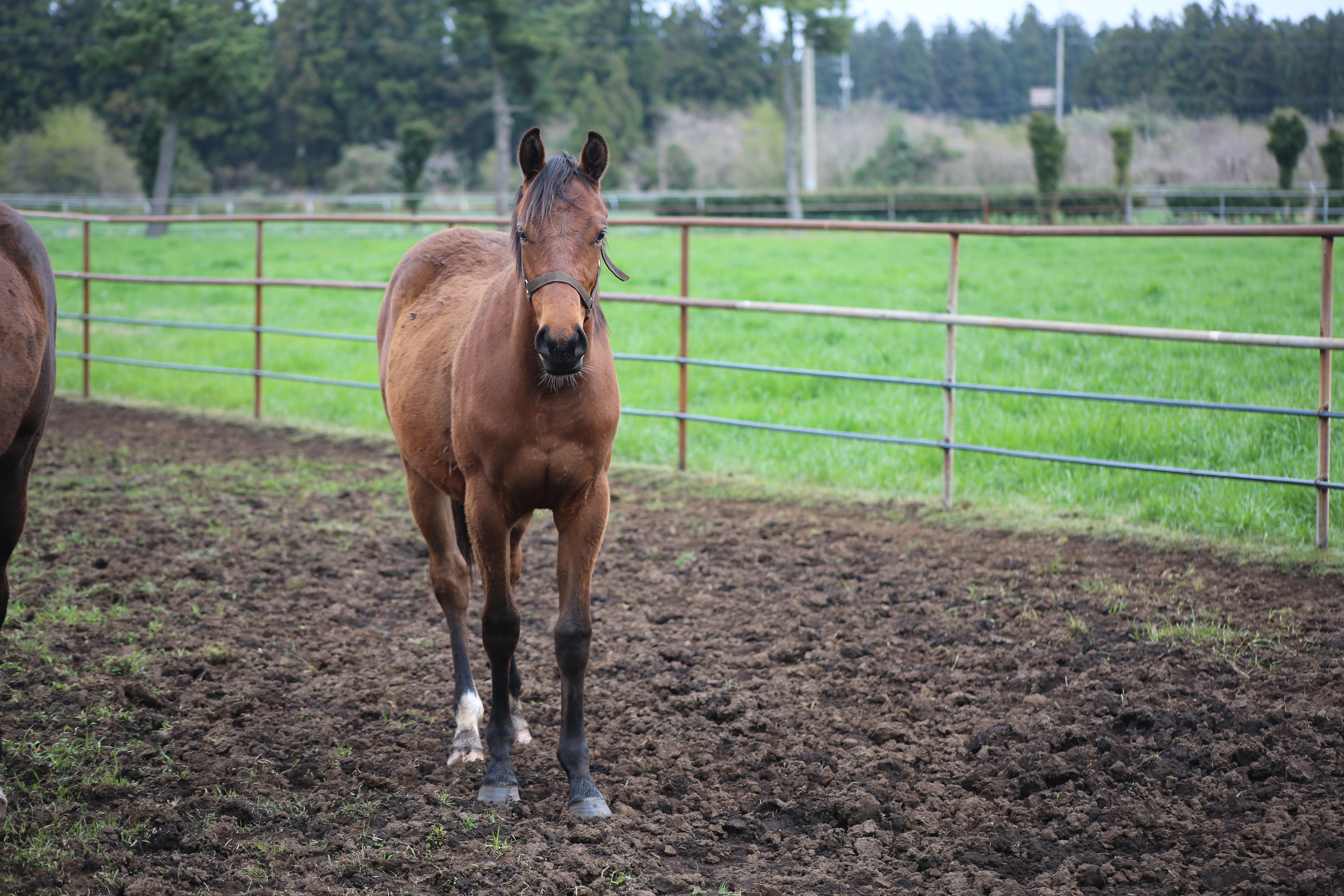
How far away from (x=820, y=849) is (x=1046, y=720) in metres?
0.98

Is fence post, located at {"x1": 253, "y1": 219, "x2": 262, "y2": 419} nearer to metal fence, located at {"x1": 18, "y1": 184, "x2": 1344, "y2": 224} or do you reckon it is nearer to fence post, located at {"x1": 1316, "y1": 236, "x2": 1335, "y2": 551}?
fence post, located at {"x1": 1316, "y1": 236, "x2": 1335, "y2": 551}

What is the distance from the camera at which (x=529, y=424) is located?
2.65 m

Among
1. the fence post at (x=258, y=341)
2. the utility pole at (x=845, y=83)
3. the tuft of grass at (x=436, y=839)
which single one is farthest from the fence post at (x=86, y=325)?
the utility pole at (x=845, y=83)

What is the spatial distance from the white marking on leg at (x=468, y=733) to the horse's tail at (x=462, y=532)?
55 centimetres

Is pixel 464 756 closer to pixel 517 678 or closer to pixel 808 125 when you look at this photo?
pixel 517 678

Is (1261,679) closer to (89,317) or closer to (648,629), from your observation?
(648,629)

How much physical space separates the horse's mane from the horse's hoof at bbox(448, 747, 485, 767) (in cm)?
149

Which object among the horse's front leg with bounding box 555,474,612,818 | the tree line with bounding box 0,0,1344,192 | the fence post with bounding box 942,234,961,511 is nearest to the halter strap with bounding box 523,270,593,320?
the horse's front leg with bounding box 555,474,612,818

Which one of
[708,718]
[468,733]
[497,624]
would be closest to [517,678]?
[468,733]

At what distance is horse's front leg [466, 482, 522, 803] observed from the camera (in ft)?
9.16

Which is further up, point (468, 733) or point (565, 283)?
point (565, 283)

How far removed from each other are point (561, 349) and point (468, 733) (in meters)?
1.43

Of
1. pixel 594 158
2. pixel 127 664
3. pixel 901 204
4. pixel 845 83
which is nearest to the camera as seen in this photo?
pixel 594 158

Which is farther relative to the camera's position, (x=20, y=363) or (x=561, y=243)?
(x=20, y=363)
